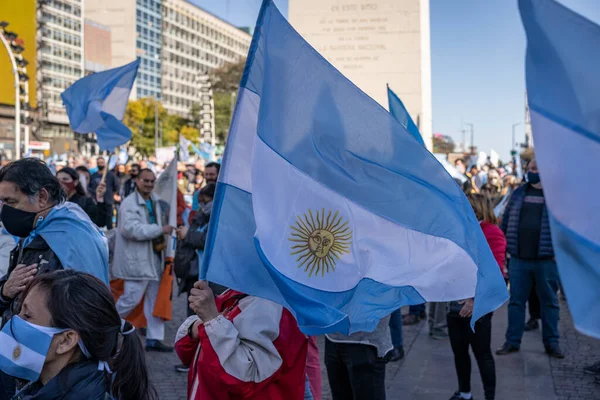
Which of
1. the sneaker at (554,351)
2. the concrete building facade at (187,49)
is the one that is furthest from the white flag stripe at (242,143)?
the concrete building facade at (187,49)

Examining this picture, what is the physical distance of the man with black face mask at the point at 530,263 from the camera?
7.18 meters

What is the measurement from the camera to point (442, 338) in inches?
314

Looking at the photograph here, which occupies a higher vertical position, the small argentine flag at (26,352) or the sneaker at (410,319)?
the small argentine flag at (26,352)

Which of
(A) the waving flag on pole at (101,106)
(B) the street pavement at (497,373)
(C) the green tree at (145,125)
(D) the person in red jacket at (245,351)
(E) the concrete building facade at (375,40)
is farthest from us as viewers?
(C) the green tree at (145,125)

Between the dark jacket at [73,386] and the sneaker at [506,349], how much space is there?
558cm

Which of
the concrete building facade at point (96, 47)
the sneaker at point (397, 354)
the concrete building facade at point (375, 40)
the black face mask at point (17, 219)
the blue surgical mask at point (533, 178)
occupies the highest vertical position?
the concrete building facade at point (96, 47)

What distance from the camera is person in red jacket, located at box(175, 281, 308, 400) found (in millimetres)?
2867

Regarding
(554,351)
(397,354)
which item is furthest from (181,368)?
(554,351)

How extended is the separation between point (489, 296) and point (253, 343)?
38.5 inches

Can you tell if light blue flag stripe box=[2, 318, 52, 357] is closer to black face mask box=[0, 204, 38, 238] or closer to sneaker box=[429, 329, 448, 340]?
black face mask box=[0, 204, 38, 238]

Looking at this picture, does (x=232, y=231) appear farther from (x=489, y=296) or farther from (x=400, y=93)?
(x=400, y=93)

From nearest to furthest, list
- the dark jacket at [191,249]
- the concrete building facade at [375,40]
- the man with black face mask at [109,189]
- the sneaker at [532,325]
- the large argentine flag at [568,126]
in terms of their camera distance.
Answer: the large argentine flag at [568,126] → the dark jacket at [191,249] → the sneaker at [532,325] → the man with black face mask at [109,189] → the concrete building facade at [375,40]

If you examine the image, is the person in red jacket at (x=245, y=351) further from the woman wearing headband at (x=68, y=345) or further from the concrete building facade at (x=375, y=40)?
the concrete building facade at (x=375, y=40)

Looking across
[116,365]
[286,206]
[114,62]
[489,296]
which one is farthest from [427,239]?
[114,62]
